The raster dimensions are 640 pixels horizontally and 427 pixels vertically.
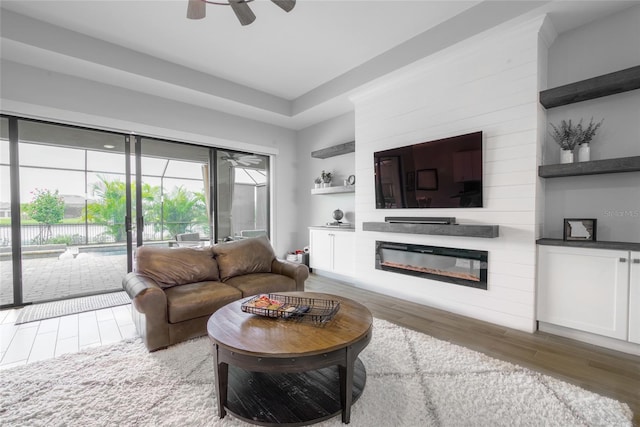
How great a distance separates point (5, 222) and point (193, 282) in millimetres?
2530

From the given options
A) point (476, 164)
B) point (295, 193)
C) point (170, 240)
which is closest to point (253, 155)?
point (295, 193)

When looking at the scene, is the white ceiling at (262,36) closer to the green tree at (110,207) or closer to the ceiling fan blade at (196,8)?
the ceiling fan blade at (196,8)

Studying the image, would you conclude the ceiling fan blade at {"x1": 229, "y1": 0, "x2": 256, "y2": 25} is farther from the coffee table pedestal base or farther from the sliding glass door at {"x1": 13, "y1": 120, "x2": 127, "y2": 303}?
the sliding glass door at {"x1": 13, "y1": 120, "x2": 127, "y2": 303}

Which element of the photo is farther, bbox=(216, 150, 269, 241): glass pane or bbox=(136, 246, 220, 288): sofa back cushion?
bbox=(216, 150, 269, 241): glass pane

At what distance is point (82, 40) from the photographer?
10.4 ft

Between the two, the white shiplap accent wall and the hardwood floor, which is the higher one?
the white shiplap accent wall

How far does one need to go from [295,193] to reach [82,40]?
12.6ft

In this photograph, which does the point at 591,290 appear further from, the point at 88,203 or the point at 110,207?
the point at 88,203

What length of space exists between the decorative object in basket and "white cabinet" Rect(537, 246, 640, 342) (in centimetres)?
209

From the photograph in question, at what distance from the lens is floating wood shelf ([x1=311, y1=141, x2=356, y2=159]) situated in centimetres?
463

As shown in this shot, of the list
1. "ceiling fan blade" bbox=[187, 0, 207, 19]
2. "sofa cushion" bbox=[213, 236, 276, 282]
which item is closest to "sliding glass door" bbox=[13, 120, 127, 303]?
"sofa cushion" bbox=[213, 236, 276, 282]

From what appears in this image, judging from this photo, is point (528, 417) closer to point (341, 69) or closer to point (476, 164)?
point (476, 164)

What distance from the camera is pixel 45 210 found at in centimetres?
364

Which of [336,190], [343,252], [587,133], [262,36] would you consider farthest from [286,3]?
[343,252]
